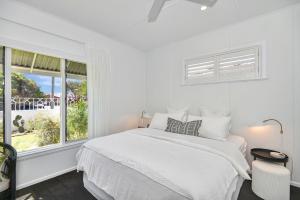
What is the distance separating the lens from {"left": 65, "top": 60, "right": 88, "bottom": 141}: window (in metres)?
2.81

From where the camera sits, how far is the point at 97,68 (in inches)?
115

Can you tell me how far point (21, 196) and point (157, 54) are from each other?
360 centimetres

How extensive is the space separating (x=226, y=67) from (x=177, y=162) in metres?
2.15

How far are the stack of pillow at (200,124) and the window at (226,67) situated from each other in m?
0.66

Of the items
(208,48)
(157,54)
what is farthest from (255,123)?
(157,54)

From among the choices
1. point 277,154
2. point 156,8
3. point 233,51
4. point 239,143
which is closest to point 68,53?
point 156,8

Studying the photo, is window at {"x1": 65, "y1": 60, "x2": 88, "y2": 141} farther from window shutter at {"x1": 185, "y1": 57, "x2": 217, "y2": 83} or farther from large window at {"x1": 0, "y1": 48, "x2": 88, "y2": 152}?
window shutter at {"x1": 185, "y1": 57, "x2": 217, "y2": 83}

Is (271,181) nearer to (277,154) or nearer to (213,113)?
(277,154)

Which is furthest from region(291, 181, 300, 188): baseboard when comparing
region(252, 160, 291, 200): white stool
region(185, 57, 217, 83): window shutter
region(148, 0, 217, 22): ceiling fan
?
region(148, 0, 217, 22): ceiling fan

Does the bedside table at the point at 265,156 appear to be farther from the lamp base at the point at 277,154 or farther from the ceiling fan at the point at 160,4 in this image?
the ceiling fan at the point at 160,4

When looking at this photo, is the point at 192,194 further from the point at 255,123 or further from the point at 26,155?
the point at 26,155

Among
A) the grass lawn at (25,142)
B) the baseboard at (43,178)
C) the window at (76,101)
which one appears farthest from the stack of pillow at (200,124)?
the grass lawn at (25,142)

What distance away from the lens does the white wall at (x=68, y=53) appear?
211 centimetres

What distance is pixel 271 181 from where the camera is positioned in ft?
6.07
